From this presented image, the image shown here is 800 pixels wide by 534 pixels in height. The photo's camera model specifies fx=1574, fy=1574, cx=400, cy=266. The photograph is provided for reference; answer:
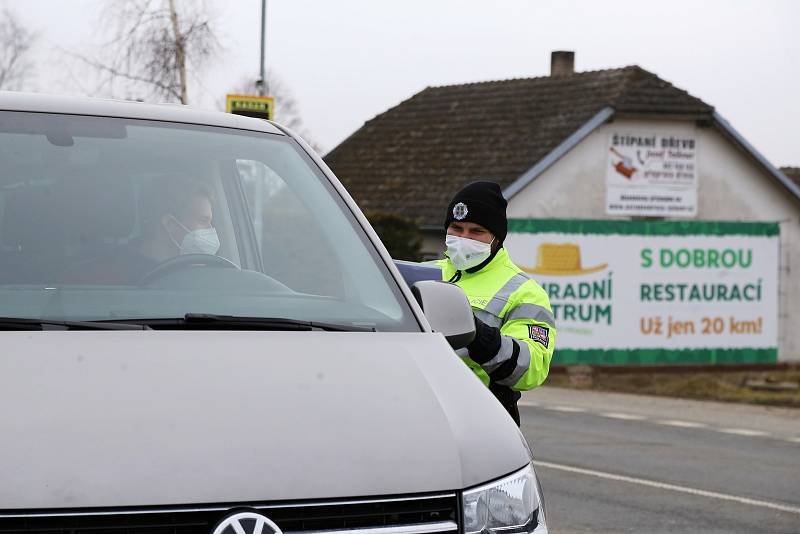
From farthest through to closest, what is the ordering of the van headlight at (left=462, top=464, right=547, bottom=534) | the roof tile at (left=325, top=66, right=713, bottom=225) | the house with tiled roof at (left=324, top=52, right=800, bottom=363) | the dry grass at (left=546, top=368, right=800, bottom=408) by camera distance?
the roof tile at (left=325, top=66, right=713, bottom=225) → the house with tiled roof at (left=324, top=52, right=800, bottom=363) → the dry grass at (left=546, top=368, right=800, bottom=408) → the van headlight at (left=462, top=464, right=547, bottom=534)

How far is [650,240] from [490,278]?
83.4 feet

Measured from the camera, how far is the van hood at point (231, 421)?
3041mm

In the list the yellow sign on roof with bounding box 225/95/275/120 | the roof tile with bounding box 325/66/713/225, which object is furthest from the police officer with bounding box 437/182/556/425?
the roof tile with bounding box 325/66/713/225

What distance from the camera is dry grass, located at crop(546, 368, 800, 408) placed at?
1009 inches

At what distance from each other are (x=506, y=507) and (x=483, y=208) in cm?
219

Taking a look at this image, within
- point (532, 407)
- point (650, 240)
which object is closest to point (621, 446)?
point (532, 407)

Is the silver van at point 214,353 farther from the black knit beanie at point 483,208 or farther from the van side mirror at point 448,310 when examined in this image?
the black knit beanie at point 483,208

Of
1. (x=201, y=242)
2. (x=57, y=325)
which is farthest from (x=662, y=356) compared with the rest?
(x=57, y=325)

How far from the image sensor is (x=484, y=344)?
480 cm

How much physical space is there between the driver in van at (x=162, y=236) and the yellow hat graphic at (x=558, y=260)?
24.6m

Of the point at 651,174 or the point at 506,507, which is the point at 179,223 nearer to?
the point at 506,507

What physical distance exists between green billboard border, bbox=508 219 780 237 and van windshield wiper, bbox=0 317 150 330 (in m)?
25.2

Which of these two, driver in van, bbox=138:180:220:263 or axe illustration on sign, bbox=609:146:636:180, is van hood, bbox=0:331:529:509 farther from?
axe illustration on sign, bbox=609:146:636:180

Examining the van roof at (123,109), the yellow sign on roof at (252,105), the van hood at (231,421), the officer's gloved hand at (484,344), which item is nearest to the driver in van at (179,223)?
the van roof at (123,109)
